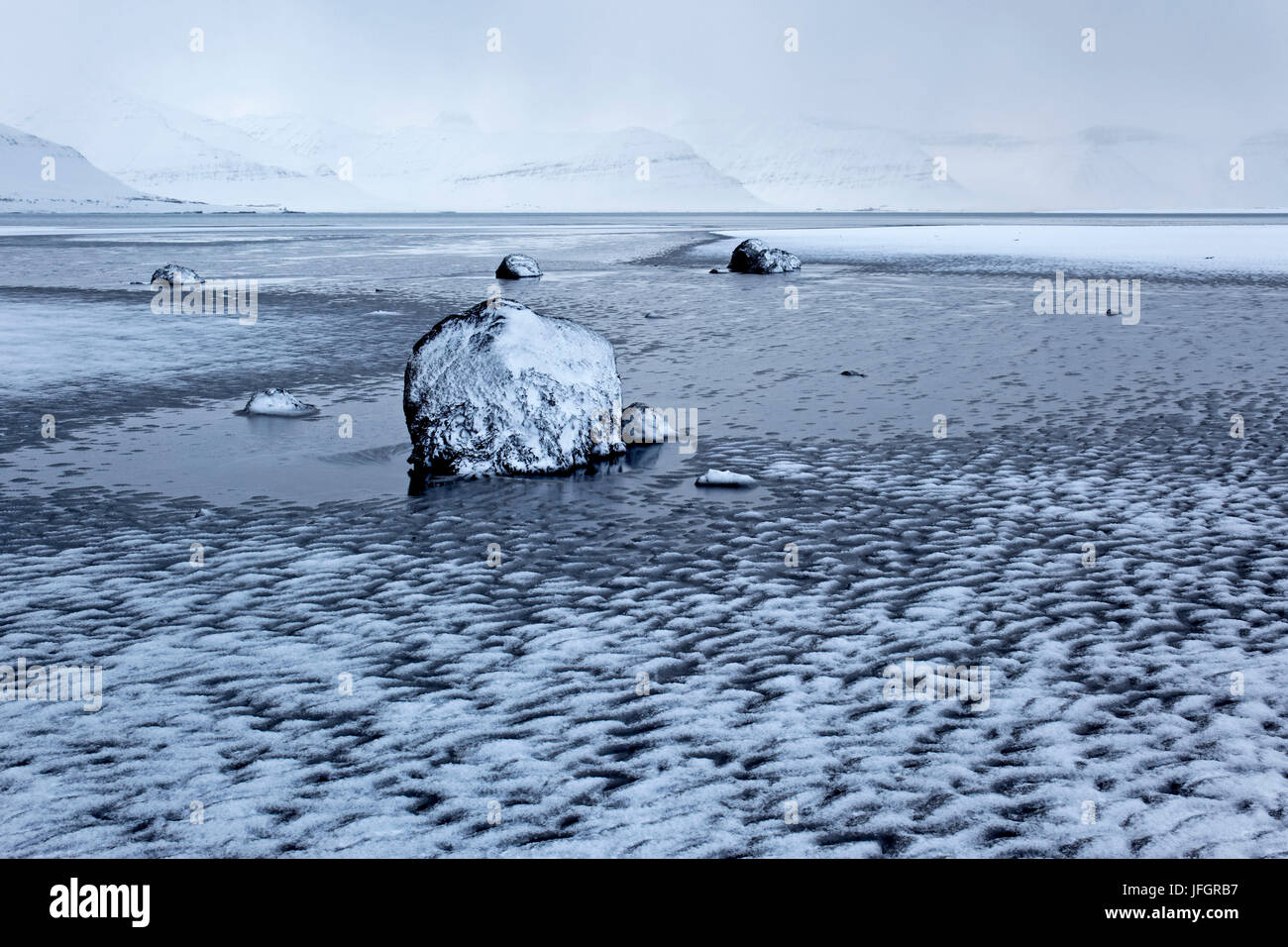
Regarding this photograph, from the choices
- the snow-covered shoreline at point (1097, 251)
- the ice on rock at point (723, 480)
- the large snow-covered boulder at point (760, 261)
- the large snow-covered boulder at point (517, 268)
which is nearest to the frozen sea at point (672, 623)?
the ice on rock at point (723, 480)

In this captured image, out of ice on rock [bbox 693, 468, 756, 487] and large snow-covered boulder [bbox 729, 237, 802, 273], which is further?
large snow-covered boulder [bbox 729, 237, 802, 273]

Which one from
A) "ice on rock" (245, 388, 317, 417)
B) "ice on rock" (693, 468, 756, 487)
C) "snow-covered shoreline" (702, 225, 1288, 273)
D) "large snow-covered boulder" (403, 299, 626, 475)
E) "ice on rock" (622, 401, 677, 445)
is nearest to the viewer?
"ice on rock" (693, 468, 756, 487)

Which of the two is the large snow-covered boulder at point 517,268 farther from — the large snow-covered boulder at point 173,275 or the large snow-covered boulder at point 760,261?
the large snow-covered boulder at point 173,275

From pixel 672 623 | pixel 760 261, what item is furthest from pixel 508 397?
pixel 760 261

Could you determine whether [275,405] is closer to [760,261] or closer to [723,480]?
[723,480]

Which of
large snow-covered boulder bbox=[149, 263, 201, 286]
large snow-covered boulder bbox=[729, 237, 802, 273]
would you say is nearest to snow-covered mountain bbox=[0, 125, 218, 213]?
large snow-covered boulder bbox=[149, 263, 201, 286]

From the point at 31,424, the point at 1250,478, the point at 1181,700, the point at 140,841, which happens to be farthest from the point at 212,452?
the point at 1250,478

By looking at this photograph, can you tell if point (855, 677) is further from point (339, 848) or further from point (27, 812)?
point (27, 812)

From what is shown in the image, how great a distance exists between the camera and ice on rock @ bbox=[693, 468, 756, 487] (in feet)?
24.1

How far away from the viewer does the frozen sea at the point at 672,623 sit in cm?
348

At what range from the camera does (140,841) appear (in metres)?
3.31

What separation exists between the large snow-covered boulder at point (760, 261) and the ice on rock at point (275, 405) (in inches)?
702

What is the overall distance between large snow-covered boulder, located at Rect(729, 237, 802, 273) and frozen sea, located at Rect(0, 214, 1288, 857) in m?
15.3

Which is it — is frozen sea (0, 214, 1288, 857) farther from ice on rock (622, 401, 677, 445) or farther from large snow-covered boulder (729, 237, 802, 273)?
large snow-covered boulder (729, 237, 802, 273)
